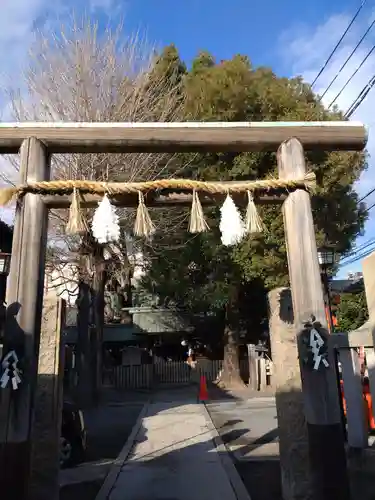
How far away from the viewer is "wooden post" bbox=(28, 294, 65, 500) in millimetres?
5176

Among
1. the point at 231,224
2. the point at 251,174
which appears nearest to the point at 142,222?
the point at 231,224

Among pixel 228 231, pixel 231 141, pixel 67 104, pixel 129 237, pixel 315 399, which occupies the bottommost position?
pixel 315 399

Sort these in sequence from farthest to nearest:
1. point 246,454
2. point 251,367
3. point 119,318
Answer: point 119,318, point 251,367, point 246,454

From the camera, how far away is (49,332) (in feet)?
19.1

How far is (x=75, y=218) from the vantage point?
446 cm

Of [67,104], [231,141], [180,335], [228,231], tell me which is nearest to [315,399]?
[228,231]

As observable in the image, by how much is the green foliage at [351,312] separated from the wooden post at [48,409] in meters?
12.2

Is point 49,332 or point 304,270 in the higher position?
point 304,270

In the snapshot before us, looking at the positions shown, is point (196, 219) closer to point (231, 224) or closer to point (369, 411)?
point (231, 224)

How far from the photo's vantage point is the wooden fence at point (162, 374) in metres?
22.8

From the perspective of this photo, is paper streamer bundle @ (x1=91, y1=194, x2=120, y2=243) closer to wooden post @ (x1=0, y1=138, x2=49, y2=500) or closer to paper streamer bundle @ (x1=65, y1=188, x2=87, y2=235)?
paper streamer bundle @ (x1=65, y1=188, x2=87, y2=235)

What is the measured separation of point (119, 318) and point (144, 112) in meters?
17.5

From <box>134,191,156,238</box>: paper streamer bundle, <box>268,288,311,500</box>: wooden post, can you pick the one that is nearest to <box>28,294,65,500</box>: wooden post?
<box>134,191,156,238</box>: paper streamer bundle

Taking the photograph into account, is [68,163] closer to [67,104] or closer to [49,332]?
[67,104]
